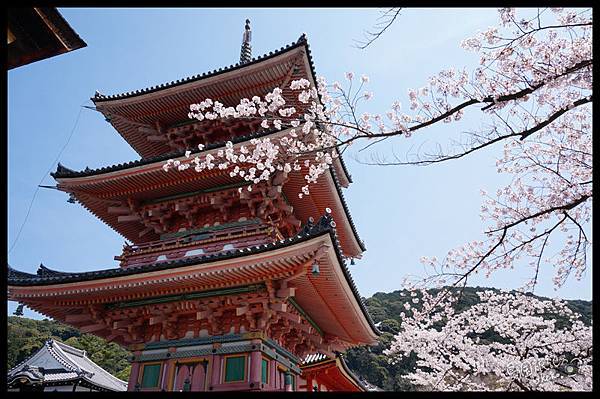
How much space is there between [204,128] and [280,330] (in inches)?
254

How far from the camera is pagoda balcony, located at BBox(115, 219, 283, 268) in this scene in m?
10.1

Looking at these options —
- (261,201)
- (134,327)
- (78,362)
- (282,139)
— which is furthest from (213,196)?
(78,362)

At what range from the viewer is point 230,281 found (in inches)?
352

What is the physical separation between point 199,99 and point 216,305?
639cm

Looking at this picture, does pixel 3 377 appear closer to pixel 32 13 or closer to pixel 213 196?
pixel 32 13

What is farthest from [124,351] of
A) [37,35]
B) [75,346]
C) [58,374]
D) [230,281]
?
[37,35]

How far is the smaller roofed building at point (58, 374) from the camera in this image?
15.3 metres

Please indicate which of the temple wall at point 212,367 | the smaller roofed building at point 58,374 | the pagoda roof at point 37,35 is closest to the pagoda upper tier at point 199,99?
the temple wall at point 212,367

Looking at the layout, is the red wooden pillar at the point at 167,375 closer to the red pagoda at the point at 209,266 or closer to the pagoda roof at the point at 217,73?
the red pagoda at the point at 209,266

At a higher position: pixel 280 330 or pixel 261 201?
pixel 261 201

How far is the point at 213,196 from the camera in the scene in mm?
10977

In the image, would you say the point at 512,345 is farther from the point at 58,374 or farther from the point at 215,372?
the point at 58,374
